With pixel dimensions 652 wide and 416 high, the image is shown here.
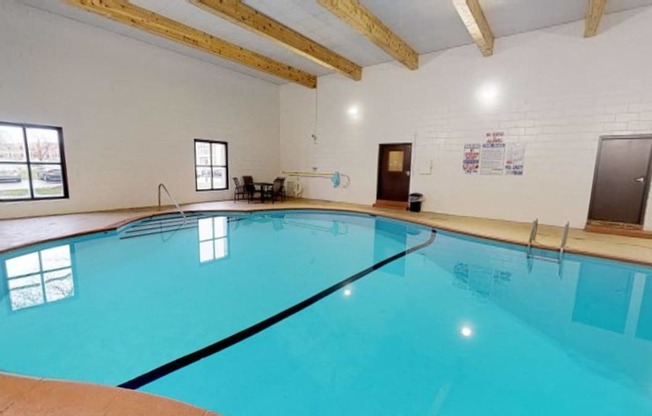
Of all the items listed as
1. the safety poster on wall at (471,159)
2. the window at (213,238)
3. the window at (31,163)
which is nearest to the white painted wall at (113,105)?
the window at (31,163)

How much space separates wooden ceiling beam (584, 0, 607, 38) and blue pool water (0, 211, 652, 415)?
3.56m

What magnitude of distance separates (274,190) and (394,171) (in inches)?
140

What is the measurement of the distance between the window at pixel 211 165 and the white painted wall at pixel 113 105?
0.62ft

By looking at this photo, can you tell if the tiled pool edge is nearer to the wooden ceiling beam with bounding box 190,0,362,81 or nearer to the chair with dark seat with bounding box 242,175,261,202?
the wooden ceiling beam with bounding box 190,0,362,81

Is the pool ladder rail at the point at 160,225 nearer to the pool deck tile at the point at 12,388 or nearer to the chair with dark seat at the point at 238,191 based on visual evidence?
the chair with dark seat at the point at 238,191

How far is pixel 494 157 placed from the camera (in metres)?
6.09

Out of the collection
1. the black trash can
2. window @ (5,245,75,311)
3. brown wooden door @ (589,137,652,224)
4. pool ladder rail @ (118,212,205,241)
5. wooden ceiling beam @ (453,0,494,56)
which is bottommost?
window @ (5,245,75,311)

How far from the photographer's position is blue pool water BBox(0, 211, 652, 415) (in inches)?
67.8

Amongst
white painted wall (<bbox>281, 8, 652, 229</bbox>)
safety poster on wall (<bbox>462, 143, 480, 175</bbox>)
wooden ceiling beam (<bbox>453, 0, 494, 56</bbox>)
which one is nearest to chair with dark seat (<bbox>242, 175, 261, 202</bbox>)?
white painted wall (<bbox>281, 8, 652, 229</bbox>)

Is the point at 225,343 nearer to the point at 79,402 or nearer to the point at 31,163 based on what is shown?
the point at 79,402

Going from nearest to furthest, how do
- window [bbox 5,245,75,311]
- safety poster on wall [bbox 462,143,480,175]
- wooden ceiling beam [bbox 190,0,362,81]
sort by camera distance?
window [bbox 5,245,75,311], wooden ceiling beam [bbox 190,0,362,81], safety poster on wall [bbox 462,143,480,175]

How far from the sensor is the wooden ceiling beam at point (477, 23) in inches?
167

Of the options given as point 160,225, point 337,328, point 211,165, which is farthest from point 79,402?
point 211,165

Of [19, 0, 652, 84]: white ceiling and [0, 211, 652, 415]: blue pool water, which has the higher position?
[19, 0, 652, 84]: white ceiling
